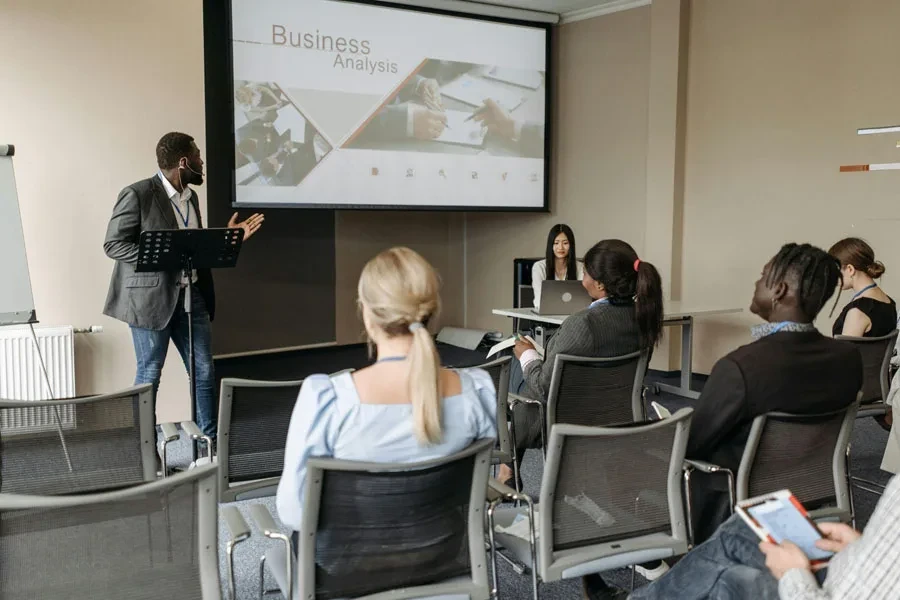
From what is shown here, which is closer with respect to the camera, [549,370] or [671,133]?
[549,370]

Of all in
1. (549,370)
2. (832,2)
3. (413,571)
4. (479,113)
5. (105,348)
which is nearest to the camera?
(413,571)

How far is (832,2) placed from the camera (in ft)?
17.0

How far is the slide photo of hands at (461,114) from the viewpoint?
238 inches

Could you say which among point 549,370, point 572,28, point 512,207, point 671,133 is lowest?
point 549,370

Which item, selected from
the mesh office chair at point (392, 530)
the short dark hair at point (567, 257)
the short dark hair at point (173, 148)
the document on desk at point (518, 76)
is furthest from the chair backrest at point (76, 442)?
the document on desk at point (518, 76)

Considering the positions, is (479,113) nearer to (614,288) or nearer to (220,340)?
(220,340)

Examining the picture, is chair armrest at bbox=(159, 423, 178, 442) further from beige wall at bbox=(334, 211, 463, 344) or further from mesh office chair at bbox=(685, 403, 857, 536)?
beige wall at bbox=(334, 211, 463, 344)

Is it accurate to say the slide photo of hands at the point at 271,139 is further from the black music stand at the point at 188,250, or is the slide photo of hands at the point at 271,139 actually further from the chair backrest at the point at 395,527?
the chair backrest at the point at 395,527

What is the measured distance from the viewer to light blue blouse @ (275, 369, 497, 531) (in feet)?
5.36

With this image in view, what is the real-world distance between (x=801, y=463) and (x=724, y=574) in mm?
668

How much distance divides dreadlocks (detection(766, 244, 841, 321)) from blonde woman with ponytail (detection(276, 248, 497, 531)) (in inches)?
40.3

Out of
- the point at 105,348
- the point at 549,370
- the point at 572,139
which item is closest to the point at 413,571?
the point at 549,370

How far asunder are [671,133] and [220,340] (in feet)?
12.9

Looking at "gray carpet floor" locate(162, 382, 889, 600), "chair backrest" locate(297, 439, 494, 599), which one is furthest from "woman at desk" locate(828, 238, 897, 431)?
"chair backrest" locate(297, 439, 494, 599)
